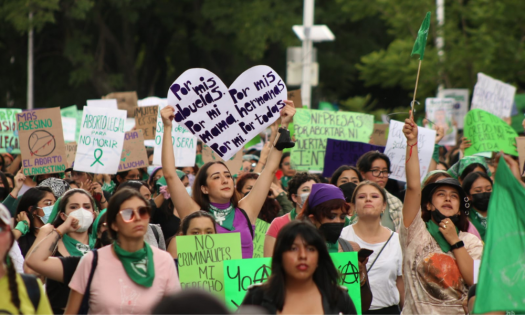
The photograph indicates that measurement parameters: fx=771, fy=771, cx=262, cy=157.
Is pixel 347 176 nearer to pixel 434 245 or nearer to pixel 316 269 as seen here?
pixel 434 245

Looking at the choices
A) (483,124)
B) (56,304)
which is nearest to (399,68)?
(483,124)

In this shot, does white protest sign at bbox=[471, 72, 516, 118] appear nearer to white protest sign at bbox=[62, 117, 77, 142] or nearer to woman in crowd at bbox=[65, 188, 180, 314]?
white protest sign at bbox=[62, 117, 77, 142]

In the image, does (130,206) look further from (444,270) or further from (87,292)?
(444,270)

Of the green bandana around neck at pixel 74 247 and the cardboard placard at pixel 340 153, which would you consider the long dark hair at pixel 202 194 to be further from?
the cardboard placard at pixel 340 153

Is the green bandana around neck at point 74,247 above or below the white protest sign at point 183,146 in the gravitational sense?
below

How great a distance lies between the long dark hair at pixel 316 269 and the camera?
12.1 feet

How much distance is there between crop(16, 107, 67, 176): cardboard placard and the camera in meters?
7.97

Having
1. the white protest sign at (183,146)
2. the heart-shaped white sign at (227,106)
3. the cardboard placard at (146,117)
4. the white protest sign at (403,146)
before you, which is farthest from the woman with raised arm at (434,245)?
the cardboard placard at (146,117)

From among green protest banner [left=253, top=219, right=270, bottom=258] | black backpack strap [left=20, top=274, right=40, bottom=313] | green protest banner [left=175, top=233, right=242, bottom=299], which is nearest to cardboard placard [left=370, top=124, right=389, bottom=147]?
green protest banner [left=253, top=219, right=270, bottom=258]

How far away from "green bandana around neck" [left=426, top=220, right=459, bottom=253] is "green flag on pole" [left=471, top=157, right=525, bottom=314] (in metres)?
1.24

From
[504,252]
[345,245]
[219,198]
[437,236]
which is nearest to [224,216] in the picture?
[219,198]

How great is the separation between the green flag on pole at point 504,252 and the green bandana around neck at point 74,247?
7.92 feet

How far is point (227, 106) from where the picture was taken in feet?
20.5

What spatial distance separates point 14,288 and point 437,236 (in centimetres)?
267
